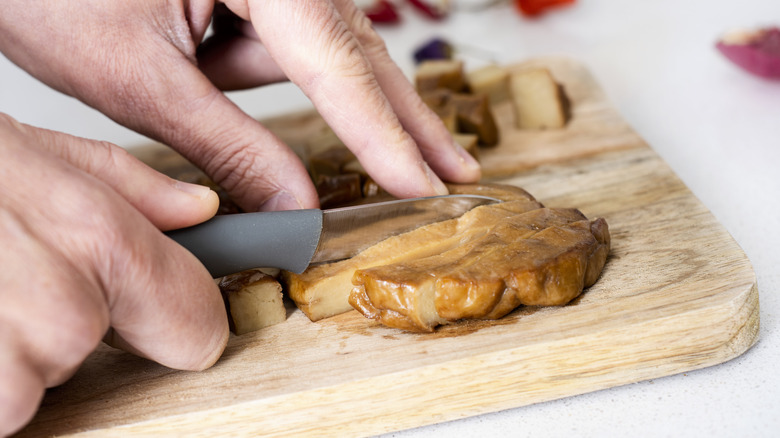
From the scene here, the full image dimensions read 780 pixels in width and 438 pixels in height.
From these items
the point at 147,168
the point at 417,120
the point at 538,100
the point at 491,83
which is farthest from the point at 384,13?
the point at 147,168

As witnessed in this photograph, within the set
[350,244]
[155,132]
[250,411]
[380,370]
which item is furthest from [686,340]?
[155,132]

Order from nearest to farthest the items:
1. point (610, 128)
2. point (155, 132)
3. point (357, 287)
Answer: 1. point (357, 287)
2. point (155, 132)
3. point (610, 128)

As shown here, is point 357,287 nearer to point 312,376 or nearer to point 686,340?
point 312,376

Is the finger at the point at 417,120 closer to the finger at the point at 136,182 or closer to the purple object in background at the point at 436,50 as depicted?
the finger at the point at 136,182

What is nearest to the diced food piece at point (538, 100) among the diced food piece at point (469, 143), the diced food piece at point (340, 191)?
the diced food piece at point (469, 143)

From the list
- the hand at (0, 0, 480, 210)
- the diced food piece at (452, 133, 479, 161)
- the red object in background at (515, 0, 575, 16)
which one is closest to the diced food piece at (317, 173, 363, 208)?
the hand at (0, 0, 480, 210)

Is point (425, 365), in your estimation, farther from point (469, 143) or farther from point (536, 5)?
point (536, 5)
